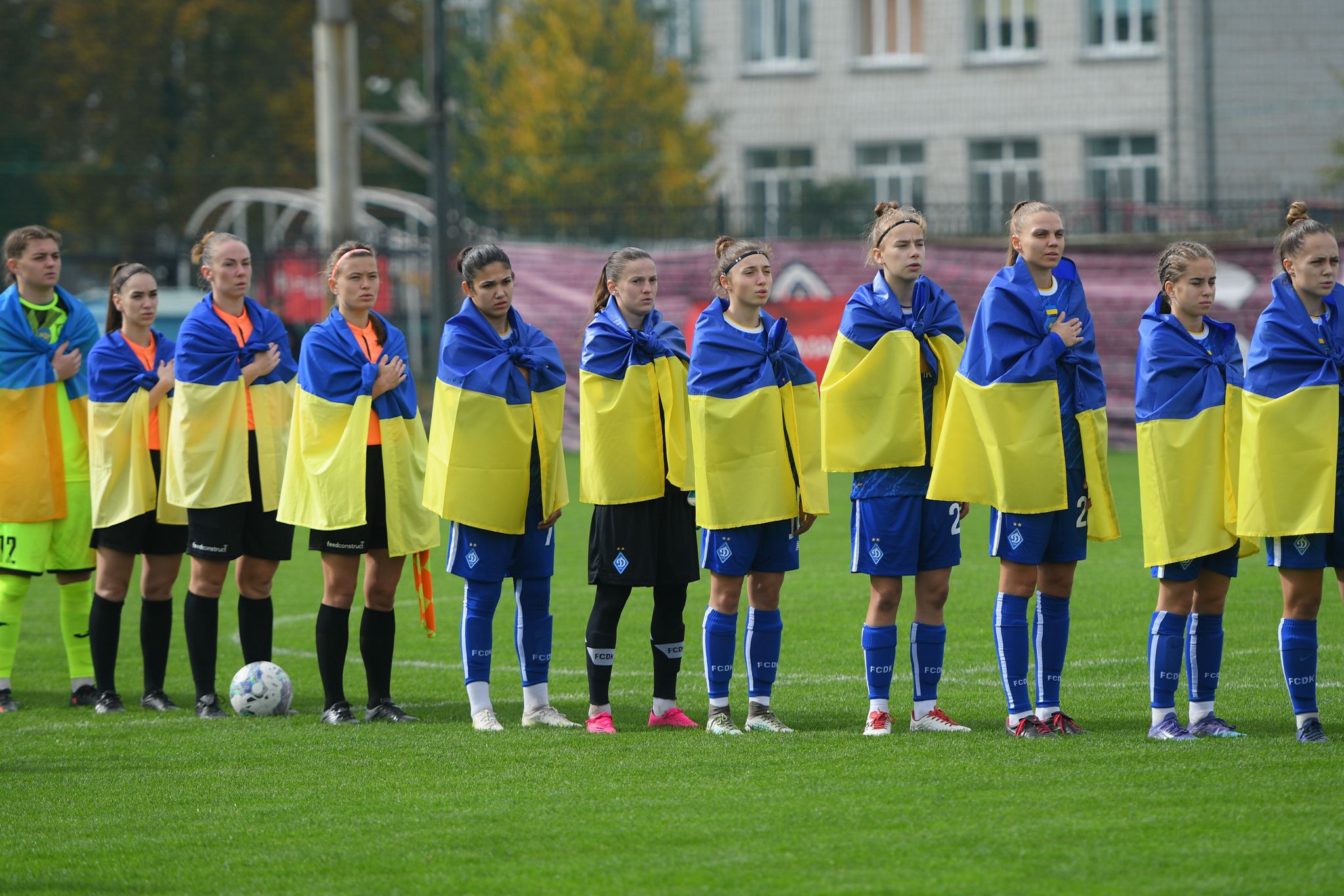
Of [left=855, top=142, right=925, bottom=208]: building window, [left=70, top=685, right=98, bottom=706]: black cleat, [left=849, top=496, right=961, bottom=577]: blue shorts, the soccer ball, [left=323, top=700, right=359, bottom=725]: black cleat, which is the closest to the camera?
[left=849, top=496, right=961, bottom=577]: blue shorts

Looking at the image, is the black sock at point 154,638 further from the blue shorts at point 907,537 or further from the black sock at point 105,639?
Answer: the blue shorts at point 907,537

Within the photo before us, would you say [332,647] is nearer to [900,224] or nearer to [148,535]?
[148,535]

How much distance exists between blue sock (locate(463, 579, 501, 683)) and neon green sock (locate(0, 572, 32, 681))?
2.69 metres

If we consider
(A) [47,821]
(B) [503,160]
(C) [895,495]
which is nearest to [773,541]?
(C) [895,495]

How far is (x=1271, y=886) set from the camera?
4.57 metres

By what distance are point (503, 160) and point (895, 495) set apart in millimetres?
30257

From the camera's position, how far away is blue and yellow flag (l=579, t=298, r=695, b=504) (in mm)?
7199

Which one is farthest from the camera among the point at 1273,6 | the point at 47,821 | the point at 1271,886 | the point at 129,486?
the point at 1273,6

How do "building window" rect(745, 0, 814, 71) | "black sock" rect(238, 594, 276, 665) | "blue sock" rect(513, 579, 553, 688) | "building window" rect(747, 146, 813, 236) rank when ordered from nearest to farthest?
1. "blue sock" rect(513, 579, 553, 688)
2. "black sock" rect(238, 594, 276, 665)
3. "building window" rect(747, 146, 813, 236)
4. "building window" rect(745, 0, 814, 71)

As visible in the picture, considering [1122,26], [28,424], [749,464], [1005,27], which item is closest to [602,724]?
[749,464]

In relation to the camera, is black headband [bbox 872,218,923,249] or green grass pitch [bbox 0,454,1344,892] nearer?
green grass pitch [bbox 0,454,1344,892]

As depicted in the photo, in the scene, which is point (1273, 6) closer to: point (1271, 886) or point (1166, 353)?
point (1166, 353)

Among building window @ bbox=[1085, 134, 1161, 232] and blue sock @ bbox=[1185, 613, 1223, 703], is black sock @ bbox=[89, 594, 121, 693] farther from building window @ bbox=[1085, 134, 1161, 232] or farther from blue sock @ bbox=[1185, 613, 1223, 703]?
building window @ bbox=[1085, 134, 1161, 232]

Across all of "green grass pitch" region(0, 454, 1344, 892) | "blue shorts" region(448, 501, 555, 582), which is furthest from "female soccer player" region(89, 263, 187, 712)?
"blue shorts" region(448, 501, 555, 582)
